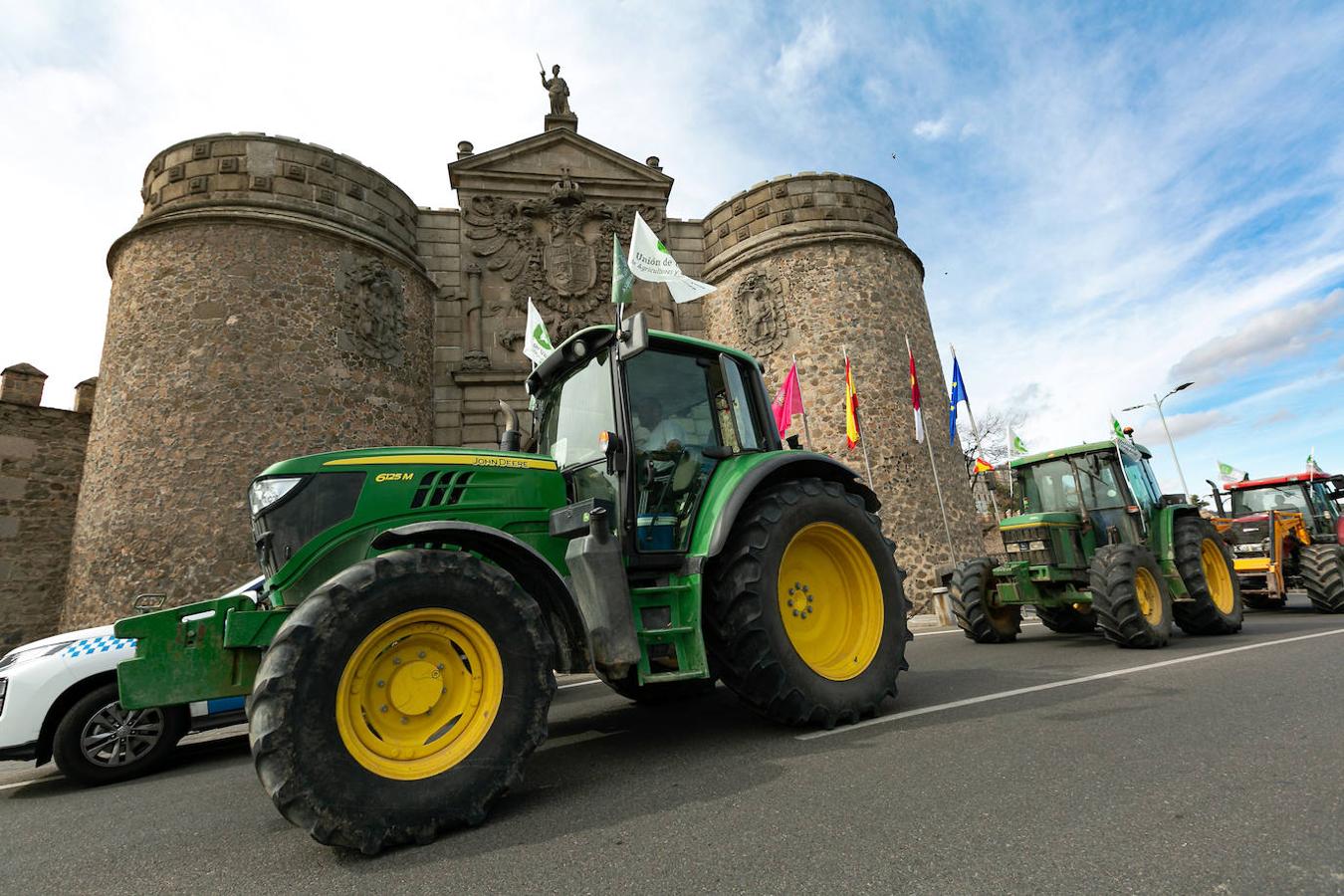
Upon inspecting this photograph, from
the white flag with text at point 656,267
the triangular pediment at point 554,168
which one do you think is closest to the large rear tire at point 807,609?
the white flag with text at point 656,267

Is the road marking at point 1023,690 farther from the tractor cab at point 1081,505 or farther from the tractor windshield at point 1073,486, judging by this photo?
the tractor windshield at point 1073,486

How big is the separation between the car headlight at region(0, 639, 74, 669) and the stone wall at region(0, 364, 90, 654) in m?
10.1

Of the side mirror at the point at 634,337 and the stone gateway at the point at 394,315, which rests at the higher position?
the stone gateway at the point at 394,315

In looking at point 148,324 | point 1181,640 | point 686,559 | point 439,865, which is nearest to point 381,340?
point 148,324

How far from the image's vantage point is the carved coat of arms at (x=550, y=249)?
606 inches

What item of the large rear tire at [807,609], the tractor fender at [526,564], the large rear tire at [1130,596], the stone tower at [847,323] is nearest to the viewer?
the tractor fender at [526,564]

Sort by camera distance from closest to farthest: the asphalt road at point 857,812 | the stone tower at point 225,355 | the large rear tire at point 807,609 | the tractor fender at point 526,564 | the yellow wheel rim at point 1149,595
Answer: the asphalt road at point 857,812, the tractor fender at point 526,564, the large rear tire at point 807,609, the yellow wheel rim at point 1149,595, the stone tower at point 225,355

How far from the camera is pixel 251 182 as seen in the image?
494 inches

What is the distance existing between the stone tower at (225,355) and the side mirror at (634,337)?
34.1ft

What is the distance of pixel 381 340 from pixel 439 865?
42.2 feet

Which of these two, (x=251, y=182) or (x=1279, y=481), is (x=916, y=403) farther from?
(x=251, y=182)

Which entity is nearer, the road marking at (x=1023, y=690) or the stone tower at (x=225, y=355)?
the road marking at (x=1023, y=690)

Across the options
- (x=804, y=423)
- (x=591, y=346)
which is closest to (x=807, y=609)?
(x=591, y=346)

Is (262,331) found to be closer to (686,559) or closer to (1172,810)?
(686,559)
